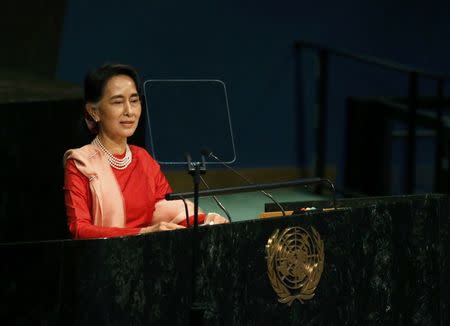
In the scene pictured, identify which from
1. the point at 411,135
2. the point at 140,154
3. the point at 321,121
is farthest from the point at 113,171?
the point at 321,121

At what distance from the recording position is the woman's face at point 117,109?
10.7 feet

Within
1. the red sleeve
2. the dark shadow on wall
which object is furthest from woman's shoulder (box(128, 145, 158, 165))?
the dark shadow on wall

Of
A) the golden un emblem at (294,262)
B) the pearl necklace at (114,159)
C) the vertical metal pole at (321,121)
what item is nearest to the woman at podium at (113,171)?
the pearl necklace at (114,159)

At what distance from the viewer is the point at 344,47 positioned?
21.8ft

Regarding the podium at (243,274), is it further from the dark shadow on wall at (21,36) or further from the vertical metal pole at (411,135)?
the vertical metal pole at (411,135)

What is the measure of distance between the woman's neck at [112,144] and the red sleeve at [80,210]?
0.12m

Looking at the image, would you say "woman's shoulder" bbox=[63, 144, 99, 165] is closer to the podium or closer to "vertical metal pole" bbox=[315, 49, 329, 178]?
the podium

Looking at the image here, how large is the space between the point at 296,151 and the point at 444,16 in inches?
48.0

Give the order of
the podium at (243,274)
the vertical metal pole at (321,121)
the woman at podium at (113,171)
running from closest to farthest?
the podium at (243,274) → the woman at podium at (113,171) → the vertical metal pole at (321,121)

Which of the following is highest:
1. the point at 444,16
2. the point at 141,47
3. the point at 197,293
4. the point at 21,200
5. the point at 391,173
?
the point at 444,16

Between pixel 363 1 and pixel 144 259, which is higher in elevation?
pixel 363 1

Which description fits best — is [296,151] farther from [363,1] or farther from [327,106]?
[363,1]

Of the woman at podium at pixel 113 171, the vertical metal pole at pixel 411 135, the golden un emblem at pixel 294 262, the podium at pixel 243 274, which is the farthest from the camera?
the vertical metal pole at pixel 411 135

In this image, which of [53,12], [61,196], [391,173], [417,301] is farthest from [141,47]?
[417,301]
